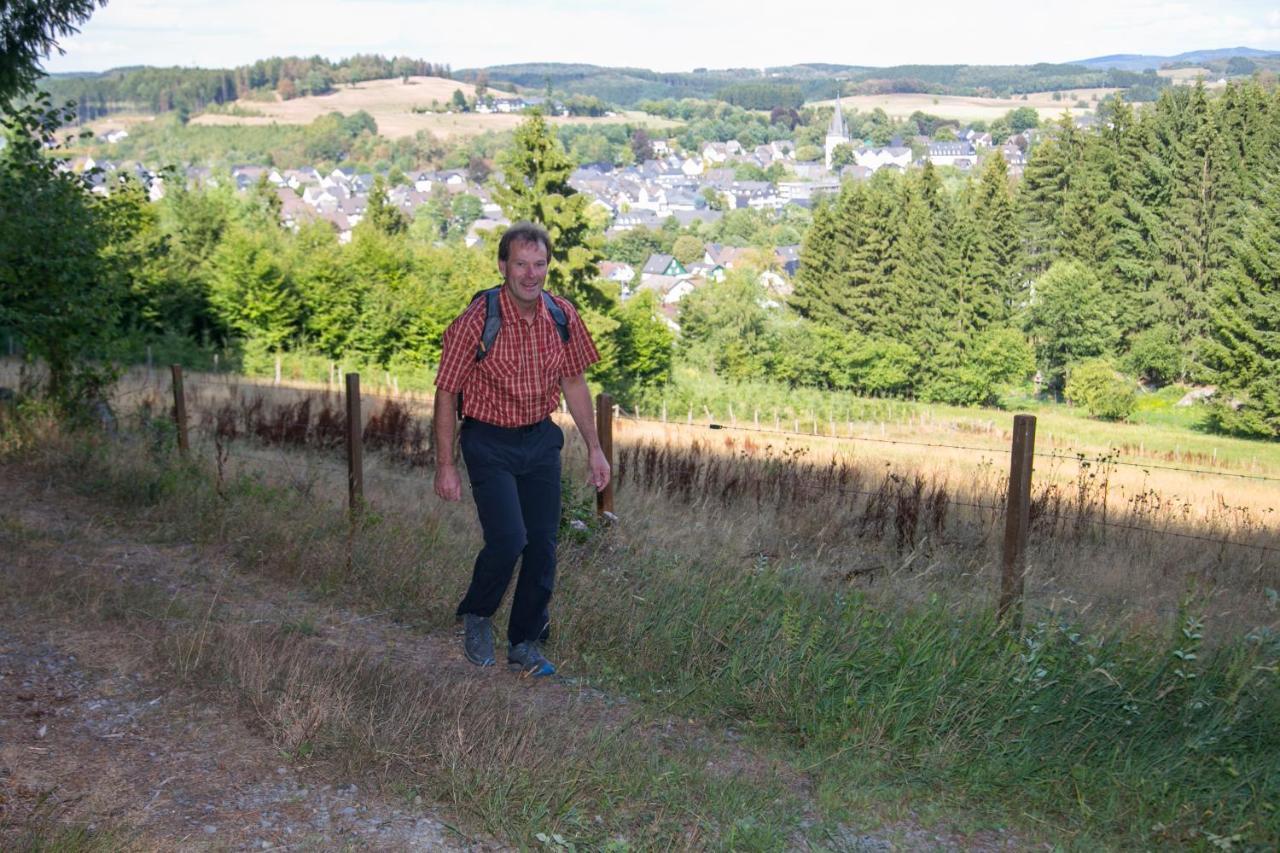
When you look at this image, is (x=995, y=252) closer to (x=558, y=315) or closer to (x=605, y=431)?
(x=605, y=431)

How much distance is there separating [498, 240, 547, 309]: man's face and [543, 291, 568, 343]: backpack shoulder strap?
7.2 inches

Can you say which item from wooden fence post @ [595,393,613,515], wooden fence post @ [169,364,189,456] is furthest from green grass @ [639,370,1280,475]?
wooden fence post @ [595,393,613,515]

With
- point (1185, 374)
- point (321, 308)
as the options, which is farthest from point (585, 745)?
point (1185, 374)

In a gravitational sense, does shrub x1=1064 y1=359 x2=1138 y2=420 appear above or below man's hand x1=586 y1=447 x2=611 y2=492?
below

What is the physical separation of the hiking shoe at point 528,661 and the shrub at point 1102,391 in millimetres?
55818

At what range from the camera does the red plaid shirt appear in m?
5.08

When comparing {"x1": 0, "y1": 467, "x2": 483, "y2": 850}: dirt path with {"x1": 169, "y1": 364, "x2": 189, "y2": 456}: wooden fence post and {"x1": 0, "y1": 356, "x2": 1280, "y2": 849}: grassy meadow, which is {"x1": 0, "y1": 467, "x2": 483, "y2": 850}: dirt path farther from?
{"x1": 169, "y1": 364, "x2": 189, "y2": 456}: wooden fence post

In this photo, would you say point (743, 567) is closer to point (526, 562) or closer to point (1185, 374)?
point (526, 562)

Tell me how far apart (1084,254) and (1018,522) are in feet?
204

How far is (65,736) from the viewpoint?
13.9 ft

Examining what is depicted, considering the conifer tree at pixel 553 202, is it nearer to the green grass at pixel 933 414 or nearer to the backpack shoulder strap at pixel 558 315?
the green grass at pixel 933 414

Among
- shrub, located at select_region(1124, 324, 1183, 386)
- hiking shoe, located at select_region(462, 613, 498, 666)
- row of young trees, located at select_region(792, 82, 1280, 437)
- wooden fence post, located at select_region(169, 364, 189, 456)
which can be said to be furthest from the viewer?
shrub, located at select_region(1124, 324, 1183, 386)

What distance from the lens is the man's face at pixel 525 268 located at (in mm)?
4996

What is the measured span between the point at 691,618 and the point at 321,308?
38.5m
